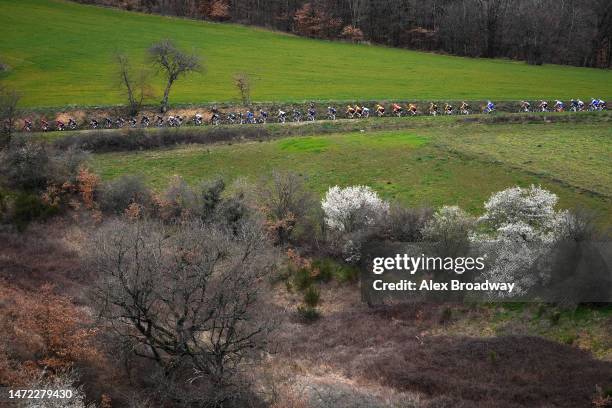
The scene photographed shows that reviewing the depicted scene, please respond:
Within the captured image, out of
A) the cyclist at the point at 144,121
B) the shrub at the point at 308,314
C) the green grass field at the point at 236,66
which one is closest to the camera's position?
the shrub at the point at 308,314

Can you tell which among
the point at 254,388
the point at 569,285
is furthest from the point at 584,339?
the point at 254,388

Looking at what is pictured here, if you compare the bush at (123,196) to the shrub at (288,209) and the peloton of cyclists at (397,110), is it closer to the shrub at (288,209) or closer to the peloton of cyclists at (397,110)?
the shrub at (288,209)

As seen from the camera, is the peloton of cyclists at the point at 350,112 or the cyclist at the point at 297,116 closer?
the cyclist at the point at 297,116

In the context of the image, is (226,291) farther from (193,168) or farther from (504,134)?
(504,134)

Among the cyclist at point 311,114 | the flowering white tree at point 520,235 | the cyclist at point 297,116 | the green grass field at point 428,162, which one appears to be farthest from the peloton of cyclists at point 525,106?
the flowering white tree at point 520,235

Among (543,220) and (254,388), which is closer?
(254,388)

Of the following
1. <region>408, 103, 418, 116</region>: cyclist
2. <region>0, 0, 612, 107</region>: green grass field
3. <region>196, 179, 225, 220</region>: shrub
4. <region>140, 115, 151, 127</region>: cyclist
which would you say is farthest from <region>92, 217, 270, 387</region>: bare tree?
<region>0, 0, 612, 107</region>: green grass field

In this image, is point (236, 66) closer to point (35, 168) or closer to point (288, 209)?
point (35, 168)

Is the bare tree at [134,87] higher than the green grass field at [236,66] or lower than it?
lower

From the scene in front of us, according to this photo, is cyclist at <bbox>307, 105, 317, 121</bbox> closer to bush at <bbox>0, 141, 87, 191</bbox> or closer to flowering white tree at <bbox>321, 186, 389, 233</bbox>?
flowering white tree at <bbox>321, 186, 389, 233</bbox>
